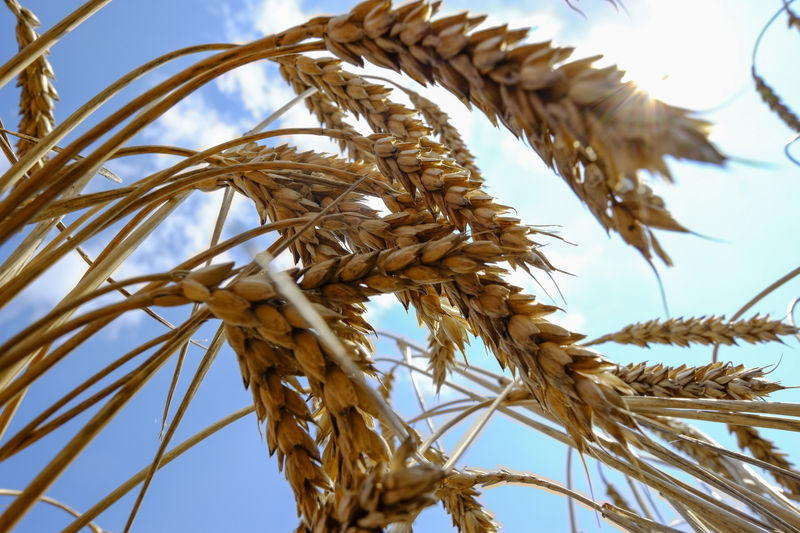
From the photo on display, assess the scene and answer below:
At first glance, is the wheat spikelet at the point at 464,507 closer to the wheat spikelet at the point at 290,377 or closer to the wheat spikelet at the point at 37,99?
the wheat spikelet at the point at 290,377

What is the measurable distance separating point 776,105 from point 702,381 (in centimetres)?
107

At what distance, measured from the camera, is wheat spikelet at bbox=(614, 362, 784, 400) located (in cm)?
96

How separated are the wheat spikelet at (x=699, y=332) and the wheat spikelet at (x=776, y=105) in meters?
0.63

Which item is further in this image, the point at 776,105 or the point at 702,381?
the point at 776,105

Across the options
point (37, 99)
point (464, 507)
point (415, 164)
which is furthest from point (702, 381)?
point (37, 99)

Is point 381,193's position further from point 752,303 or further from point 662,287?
point 752,303

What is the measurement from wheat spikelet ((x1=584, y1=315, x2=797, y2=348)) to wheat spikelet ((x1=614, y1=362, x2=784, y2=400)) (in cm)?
63

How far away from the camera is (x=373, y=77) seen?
939mm

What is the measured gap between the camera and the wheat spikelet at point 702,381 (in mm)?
964

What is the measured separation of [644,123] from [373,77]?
0.72 meters

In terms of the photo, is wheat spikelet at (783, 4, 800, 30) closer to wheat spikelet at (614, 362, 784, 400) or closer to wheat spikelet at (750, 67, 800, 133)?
wheat spikelet at (750, 67, 800, 133)

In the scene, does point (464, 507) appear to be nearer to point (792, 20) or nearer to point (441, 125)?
point (441, 125)

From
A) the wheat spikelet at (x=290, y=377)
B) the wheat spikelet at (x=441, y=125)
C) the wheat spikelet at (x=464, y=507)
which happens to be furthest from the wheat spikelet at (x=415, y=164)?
the wheat spikelet at (x=441, y=125)

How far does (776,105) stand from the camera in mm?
1507
